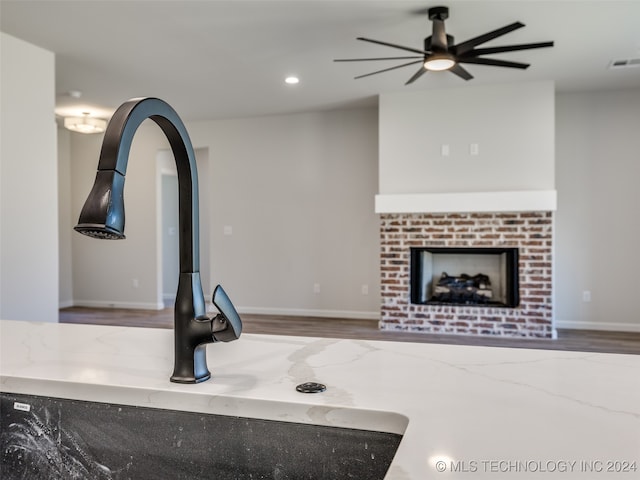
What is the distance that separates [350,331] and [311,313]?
101cm

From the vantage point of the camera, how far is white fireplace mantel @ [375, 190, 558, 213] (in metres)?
4.60

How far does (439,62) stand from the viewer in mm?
3297

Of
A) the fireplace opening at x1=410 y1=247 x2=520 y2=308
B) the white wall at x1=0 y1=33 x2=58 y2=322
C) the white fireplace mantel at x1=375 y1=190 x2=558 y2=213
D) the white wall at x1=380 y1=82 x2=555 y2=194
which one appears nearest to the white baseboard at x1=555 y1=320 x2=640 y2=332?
the fireplace opening at x1=410 y1=247 x2=520 y2=308

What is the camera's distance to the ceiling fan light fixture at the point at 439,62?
3.22 metres

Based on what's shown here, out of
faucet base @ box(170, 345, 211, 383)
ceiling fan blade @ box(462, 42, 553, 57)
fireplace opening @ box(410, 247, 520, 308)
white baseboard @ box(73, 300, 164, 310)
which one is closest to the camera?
faucet base @ box(170, 345, 211, 383)

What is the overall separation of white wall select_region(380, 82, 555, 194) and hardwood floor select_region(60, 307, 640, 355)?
145 cm

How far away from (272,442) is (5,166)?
3706 millimetres

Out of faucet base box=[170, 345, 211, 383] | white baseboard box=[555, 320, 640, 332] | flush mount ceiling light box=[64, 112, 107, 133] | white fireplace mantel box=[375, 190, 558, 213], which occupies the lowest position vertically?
white baseboard box=[555, 320, 640, 332]

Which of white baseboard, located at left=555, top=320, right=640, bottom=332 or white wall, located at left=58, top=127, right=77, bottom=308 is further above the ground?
white wall, located at left=58, top=127, right=77, bottom=308

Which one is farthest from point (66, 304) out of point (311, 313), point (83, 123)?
point (311, 313)

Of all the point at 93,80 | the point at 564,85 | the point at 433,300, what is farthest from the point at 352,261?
the point at 93,80

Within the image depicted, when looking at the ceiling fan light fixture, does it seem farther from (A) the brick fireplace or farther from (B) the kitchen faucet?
(B) the kitchen faucet

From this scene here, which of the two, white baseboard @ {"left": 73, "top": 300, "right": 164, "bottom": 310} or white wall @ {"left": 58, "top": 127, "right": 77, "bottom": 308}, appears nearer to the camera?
white baseboard @ {"left": 73, "top": 300, "right": 164, "bottom": 310}

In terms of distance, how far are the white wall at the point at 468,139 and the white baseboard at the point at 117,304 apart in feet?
11.6
